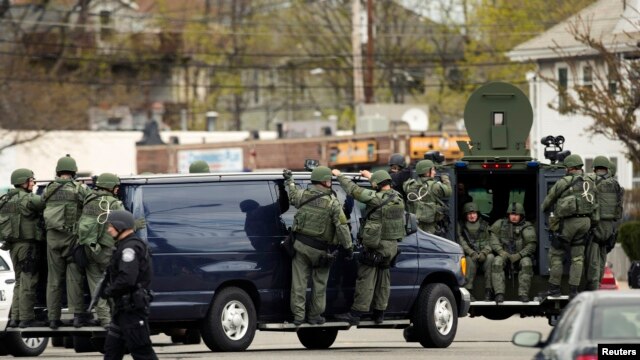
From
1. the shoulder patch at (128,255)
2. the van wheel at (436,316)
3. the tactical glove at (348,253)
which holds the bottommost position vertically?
the van wheel at (436,316)

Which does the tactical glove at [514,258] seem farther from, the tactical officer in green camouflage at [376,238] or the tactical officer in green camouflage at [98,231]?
the tactical officer in green camouflage at [98,231]

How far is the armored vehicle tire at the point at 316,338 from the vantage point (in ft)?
64.7

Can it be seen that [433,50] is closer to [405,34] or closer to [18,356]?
[405,34]

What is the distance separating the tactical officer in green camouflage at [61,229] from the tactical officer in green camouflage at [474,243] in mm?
5761

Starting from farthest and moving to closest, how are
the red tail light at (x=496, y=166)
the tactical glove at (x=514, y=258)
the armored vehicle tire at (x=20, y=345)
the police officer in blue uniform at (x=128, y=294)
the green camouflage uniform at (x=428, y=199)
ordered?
the red tail light at (x=496, y=166) → the tactical glove at (x=514, y=258) → the green camouflage uniform at (x=428, y=199) → the armored vehicle tire at (x=20, y=345) → the police officer in blue uniform at (x=128, y=294)

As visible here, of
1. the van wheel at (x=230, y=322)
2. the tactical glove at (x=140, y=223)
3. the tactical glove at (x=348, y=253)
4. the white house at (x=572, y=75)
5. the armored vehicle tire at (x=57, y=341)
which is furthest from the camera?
the white house at (x=572, y=75)

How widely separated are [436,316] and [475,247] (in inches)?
111

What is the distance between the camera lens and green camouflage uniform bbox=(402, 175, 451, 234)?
21328 mm

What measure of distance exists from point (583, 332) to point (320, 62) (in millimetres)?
74743

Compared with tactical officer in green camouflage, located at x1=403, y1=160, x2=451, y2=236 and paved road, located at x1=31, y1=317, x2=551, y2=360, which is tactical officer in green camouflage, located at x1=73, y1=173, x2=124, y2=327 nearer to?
paved road, located at x1=31, y1=317, x2=551, y2=360

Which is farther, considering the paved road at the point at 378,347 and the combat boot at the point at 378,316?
the combat boot at the point at 378,316

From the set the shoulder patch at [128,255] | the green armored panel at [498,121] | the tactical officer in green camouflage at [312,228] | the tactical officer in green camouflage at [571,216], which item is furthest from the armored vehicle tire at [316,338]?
the shoulder patch at [128,255]

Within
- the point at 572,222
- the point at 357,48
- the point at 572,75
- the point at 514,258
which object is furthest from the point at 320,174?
the point at 357,48

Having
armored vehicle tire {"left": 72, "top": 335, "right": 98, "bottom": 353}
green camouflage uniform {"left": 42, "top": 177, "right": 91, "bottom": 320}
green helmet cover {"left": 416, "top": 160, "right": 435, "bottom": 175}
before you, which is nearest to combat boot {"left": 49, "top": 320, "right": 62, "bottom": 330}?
green camouflage uniform {"left": 42, "top": 177, "right": 91, "bottom": 320}
